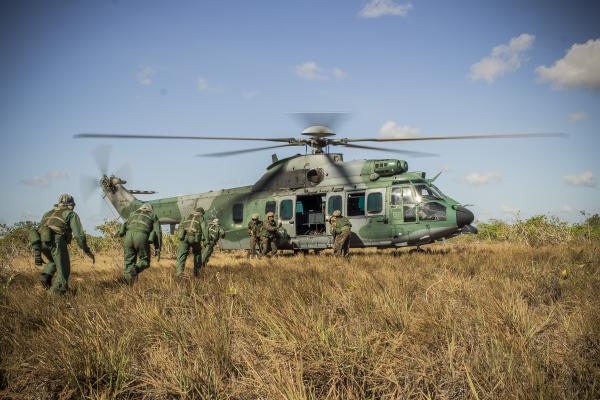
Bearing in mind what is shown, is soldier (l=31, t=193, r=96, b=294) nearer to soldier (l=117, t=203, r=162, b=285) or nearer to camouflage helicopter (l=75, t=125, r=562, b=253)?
soldier (l=117, t=203, r=162, b=285)

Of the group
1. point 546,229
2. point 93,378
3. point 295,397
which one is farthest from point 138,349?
point 546,229

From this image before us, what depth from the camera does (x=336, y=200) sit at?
12609 mm

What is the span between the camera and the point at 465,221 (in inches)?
431

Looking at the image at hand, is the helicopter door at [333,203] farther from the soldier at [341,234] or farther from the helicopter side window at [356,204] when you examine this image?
the soldier at [341,234]

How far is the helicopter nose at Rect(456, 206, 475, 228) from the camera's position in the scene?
35.9 feet

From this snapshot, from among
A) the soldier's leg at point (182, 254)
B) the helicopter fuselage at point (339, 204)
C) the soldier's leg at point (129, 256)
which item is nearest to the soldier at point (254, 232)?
the helicopter fuselage at point (339, 204)

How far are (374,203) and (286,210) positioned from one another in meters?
2.87

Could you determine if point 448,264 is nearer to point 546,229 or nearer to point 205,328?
point 205,328

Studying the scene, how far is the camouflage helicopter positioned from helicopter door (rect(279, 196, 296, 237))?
1.2 inches

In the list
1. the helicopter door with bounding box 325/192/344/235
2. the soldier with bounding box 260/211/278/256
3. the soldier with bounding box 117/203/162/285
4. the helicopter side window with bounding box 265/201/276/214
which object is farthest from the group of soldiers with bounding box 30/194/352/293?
the helicopter side window with bounding box 265/201/276/214

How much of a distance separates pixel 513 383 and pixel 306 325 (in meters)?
1.54

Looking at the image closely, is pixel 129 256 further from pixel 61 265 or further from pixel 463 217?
pixel 463 217

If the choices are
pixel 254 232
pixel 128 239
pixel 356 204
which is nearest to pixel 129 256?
pixel 128 239

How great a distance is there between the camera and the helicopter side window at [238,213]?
1471cm
